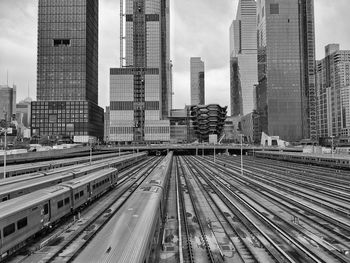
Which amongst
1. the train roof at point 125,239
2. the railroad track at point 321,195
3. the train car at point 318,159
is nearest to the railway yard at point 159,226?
the train roof at point 125,239

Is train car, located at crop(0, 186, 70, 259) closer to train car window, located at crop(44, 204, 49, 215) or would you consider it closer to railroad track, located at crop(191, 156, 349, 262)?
train car window, located at crop(44, 204, 49, 215)

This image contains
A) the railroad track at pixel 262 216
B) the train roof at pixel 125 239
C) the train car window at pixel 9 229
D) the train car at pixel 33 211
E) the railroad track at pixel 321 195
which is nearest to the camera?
the train roof at pixel 125 239

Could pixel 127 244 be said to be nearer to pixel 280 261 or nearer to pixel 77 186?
pixel 280 261

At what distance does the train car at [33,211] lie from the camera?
16938mm

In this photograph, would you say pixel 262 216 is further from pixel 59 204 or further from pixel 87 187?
pixel 59 204

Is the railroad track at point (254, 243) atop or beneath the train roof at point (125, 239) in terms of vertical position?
beneath

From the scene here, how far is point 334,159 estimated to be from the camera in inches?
2948

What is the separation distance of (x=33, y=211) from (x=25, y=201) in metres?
0.88

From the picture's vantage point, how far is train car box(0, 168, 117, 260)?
16938 mm

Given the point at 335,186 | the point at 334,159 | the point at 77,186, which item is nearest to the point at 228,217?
the point at 77,186

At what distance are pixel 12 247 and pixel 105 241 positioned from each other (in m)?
8.70

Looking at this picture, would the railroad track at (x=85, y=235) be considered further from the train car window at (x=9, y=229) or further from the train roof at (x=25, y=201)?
the train roof at (x=25, y=201)

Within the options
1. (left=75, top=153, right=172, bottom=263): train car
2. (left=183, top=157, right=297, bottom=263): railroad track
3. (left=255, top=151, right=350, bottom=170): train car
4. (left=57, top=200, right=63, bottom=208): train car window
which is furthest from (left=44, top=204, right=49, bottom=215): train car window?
(left=255, top=151, right=350, bottom=170): train car

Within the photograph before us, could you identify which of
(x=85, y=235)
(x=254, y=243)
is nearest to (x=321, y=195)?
(x=254, y=243)
